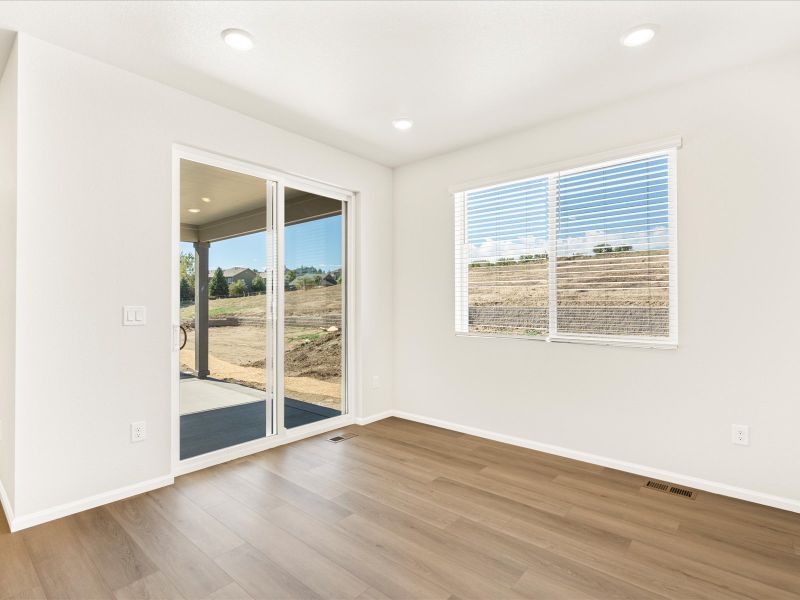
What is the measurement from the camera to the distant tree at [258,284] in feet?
11.6

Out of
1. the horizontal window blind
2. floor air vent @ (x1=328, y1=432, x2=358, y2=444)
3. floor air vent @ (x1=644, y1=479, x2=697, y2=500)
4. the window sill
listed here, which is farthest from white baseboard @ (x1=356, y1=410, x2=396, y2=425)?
floor air vent @ (x1=644, y1=479, x2=697, y2=500)

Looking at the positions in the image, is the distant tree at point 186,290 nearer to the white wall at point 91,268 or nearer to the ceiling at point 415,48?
the white wall at point 91,268

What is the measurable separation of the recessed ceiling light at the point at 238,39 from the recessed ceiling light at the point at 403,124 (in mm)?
1293

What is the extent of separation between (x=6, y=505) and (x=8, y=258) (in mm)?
1382

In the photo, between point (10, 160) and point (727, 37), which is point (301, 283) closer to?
point (10, 160)

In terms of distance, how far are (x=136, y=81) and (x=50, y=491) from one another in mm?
2470

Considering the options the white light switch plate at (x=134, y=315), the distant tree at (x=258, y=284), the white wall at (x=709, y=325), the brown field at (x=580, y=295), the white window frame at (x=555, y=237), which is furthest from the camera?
the distant tree at (x=258, y=284)

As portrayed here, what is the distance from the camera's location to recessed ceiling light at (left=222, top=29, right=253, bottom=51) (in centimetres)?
229

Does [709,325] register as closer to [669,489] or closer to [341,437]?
[669,489]

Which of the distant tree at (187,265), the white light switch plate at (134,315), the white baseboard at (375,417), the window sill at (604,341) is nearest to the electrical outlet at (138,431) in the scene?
the white light switch plate at (134,315)

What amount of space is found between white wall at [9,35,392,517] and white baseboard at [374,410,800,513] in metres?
2.49

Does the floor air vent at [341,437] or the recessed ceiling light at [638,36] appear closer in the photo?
the recessed ceiling light at [638,36]

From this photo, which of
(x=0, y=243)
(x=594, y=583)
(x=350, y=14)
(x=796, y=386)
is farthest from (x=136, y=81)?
(x=796, y=386)

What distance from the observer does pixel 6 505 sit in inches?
95.1
